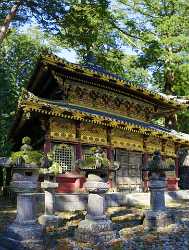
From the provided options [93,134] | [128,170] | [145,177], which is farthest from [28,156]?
[145,177]

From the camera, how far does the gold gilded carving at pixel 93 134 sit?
19.4 meters

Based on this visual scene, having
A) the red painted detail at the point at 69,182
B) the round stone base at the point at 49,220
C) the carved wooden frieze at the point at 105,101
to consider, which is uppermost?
the carved wooden frieze at the point at 105,101

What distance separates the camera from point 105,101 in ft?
74.5

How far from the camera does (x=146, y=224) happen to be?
1155cm

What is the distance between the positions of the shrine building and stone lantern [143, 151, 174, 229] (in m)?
6.81

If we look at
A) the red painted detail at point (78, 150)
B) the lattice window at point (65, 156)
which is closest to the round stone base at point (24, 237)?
the lattice window at point (65, 156)

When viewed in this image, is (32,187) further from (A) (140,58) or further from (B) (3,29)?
(A) (140,58)

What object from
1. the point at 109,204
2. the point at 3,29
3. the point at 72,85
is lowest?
the point at 109,204

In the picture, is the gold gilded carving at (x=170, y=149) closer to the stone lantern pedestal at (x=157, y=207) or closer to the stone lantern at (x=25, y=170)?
the stone lantern pedestal at (x=157, y=207)

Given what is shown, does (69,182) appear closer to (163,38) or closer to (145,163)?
(145,163)

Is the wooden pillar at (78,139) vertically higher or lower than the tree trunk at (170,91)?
lower

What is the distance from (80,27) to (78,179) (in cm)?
975

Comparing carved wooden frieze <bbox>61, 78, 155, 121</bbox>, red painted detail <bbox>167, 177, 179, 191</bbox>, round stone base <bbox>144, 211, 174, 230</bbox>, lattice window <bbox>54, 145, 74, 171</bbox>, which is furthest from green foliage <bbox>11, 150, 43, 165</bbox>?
red painted detail <bbox>167, 177, 179, 191</bbox>

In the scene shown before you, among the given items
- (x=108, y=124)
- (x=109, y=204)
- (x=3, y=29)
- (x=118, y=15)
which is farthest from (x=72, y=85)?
(x=118, y=15)
